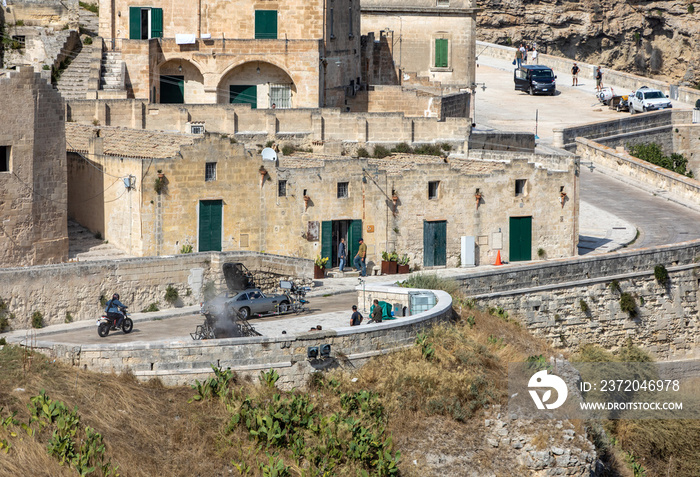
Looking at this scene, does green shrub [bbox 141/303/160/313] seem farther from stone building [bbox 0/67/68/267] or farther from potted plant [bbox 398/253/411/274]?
potted plant [bbox 398/253/411/274]

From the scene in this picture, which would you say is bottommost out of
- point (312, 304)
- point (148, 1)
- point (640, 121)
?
point (312, 304)

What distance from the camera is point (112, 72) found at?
44562 millimetres

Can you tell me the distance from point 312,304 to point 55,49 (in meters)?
18.8

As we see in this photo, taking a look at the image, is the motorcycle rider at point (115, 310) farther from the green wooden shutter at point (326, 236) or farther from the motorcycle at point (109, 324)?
the green wooden shutter at point (326, 236)

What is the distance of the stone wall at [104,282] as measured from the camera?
27.8 meters

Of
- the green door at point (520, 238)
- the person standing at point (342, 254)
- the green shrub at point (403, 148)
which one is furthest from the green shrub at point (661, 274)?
the green shrub at point (403, 148)

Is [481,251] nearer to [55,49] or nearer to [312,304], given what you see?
[312,304]

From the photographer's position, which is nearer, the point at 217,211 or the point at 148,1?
the point at 217,211

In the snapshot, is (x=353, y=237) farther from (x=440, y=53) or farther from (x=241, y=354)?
(x=440, y=53)

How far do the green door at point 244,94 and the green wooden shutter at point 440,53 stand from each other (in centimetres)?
1200

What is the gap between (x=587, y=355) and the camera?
34000 millimetres

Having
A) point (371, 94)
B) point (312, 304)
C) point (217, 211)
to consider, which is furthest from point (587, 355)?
point (371, 94)

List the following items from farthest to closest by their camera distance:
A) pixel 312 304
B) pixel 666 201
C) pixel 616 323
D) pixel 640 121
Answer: pixel 640 121
pixel 666 201
pixel 616 323
pixel 312 304

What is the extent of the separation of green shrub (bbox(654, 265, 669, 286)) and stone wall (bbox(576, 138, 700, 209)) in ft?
32.5
